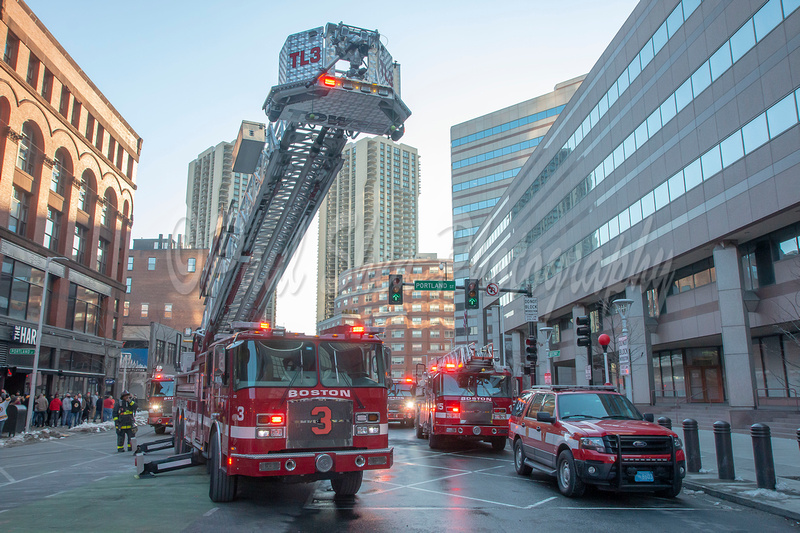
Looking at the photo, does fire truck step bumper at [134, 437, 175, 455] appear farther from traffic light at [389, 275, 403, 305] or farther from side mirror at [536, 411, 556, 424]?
traffic light at [389, 275, 403, 305]

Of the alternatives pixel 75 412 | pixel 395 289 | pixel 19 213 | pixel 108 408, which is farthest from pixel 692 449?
pixel 19 213

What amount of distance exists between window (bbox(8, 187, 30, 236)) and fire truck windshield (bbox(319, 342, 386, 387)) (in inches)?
1060

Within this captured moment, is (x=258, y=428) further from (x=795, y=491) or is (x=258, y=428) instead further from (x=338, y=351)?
(x=795, y=491)

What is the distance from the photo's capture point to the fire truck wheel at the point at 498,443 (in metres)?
18.0

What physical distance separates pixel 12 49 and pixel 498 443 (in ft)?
96.1

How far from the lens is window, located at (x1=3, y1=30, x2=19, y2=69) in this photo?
28688 mm

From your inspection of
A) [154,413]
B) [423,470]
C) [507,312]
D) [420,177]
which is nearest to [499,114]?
[507,312]

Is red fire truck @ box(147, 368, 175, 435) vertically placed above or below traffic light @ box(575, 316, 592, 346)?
below

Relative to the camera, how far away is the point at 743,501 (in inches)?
374

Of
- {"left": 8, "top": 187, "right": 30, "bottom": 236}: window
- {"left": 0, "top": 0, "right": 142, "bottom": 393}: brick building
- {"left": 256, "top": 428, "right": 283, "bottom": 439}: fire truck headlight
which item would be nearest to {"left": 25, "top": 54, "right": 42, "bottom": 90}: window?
{"left": 0, "top": 0, "right": 142, "bottom": 393}: brick building

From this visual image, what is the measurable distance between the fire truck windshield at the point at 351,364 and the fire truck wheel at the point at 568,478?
343 cm

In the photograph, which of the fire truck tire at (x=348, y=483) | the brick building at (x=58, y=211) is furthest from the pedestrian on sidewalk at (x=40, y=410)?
the fire truck tire at (x=348, y=483)

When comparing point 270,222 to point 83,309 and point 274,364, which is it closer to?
point 274,364

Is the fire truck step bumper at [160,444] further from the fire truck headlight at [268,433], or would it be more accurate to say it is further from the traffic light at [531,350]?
the traffic light at [531,350]
